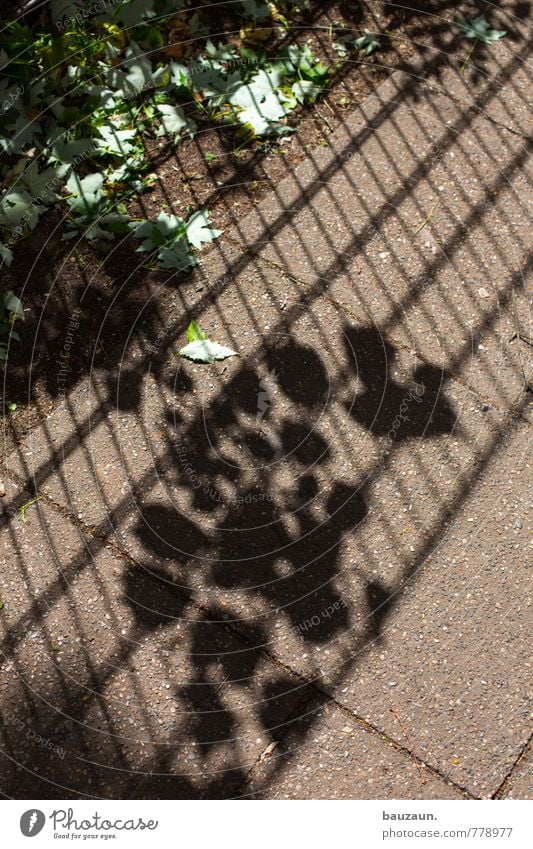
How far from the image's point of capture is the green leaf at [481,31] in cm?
554

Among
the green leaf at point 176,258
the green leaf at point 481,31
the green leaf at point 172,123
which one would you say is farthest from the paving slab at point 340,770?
the green leaf at point 481,31

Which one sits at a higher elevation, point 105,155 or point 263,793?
point 105,155

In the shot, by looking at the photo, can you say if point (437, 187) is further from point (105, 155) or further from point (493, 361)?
point (105, 155)

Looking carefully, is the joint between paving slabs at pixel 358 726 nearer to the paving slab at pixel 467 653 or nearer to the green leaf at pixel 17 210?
the paving slab at pixel 467 653

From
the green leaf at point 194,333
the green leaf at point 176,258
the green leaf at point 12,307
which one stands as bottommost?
the green leaf at point 194,333

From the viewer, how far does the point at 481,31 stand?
556 centimetres

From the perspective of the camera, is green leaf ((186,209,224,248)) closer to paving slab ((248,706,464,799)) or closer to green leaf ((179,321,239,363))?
green leaf ((179,321,239,363))

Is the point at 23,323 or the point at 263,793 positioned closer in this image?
the point at 263,793

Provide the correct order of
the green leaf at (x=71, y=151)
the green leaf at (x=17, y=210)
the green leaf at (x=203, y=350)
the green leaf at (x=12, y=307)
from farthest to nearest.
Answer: the green leaf at (x=71, y=151), the green leaf at (x=17, y=210), the green leaf at (x=12, y=307), the green leaf at (x=203, y=350)

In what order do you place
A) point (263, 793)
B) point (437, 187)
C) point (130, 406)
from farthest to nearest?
point (437, 187)
point (130, 406)
point (263, 793)

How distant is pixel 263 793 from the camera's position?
3631 millimetres

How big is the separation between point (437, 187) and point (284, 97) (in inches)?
37.6

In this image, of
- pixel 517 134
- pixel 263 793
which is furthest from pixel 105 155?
pixel 263 793

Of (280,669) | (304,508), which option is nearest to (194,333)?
(304,508)
